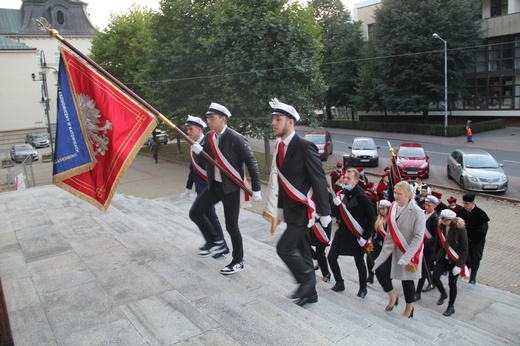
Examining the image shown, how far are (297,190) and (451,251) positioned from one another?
305 centimetres

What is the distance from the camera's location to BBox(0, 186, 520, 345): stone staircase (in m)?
4.04

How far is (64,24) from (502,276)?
67.2m

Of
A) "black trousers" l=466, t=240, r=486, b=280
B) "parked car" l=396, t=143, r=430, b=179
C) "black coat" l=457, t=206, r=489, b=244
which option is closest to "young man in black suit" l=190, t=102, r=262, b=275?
"black coat" l=457, t=206, r=489, b=244

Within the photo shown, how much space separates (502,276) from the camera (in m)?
8.73

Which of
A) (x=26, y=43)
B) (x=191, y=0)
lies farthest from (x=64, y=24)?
(x=191, y=0)

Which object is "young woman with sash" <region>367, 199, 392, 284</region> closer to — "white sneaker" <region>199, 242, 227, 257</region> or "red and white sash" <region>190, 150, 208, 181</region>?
"white sneaker" <region>199, 242, 227, 257</region>

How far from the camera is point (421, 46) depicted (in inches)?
1468

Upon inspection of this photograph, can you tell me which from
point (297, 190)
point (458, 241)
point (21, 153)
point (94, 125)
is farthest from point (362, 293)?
point (21, 153)

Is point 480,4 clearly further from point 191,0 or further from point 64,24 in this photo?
point 64,24

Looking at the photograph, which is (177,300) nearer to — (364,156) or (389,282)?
(389,282)

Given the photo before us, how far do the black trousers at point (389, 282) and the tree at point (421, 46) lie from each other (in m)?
33.8

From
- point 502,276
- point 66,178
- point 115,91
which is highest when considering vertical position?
point 115,91

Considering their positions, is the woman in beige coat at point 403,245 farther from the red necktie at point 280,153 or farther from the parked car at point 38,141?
the parked car at point 38,141

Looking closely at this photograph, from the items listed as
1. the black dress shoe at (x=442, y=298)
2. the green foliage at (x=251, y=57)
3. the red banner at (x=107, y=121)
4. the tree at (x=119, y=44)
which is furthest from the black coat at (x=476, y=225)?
the tree at (x=119, y=44)
